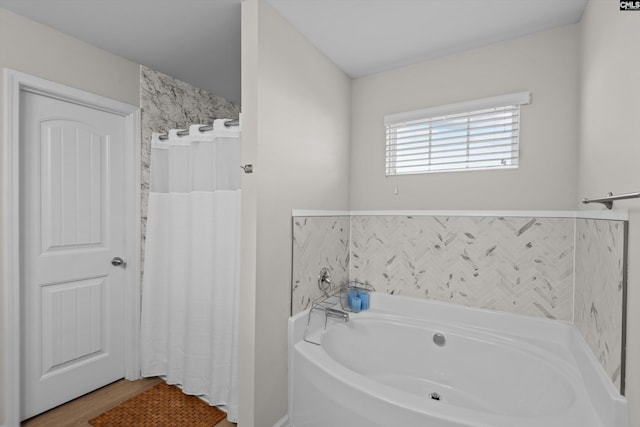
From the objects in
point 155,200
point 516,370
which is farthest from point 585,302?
point 155,200

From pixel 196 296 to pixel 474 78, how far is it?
2365mm

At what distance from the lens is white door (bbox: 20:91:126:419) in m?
1.86

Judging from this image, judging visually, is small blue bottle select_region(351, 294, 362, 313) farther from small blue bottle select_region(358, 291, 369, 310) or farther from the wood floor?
the wood floor

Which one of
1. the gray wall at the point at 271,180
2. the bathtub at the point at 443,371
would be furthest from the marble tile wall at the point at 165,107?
the bathtub at the point at 443,371

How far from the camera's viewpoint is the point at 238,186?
192 centimetres

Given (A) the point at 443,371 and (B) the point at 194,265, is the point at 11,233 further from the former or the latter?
(A) the point at 443,371

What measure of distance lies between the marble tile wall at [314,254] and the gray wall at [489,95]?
14.3 inches

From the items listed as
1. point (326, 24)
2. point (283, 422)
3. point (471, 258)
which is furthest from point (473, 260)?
point (326, 24)

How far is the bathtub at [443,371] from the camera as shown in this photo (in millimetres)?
1211

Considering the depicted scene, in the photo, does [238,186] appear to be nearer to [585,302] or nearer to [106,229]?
[106,229]

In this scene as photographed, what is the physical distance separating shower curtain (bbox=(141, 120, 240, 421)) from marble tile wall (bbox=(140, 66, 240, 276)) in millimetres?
162

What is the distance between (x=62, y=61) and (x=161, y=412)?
230 centimetres

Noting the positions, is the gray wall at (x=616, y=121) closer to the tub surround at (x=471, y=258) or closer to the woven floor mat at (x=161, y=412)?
the tub surround at (x=471, y=258)

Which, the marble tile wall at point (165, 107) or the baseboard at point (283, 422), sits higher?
the marble tile wall at point (165, 107)
